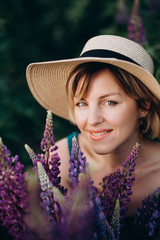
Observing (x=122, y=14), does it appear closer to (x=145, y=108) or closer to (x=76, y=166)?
(x=145, y=108)

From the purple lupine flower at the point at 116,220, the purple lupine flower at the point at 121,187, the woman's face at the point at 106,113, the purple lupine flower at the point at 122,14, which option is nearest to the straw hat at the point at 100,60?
the woman's face at the point at 106,113

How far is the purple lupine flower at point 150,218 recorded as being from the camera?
0.78 meters

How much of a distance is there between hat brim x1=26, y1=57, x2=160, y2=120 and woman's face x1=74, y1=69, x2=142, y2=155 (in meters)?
0.11

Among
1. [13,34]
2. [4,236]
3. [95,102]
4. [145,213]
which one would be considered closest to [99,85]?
[95,102]

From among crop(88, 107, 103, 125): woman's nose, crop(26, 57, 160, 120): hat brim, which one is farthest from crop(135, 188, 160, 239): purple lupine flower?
crop(26, 57, 160, 120): hat brim

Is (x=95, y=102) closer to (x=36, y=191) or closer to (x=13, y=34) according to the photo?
(x=36, y=191)

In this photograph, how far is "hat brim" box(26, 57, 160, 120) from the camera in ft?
4.04

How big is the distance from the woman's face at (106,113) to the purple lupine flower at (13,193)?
1.89 ft

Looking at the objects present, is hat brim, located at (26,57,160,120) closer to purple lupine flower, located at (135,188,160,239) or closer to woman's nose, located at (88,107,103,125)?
woman's nose, located at (88,107,103,125)

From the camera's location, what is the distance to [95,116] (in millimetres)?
1217

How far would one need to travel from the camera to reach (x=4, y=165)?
2.28 ft

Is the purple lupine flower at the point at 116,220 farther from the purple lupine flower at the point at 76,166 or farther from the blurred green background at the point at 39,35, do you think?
the blurred green background at the point at 39,35

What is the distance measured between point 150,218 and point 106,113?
0.56 m

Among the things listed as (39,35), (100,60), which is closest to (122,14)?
(39,35)
